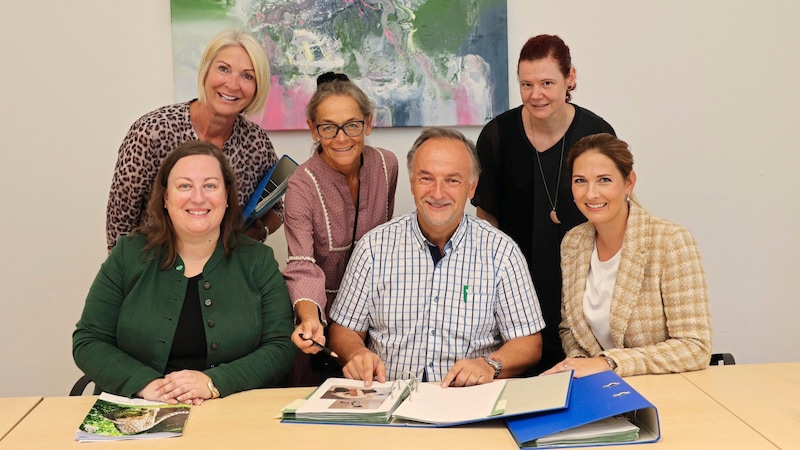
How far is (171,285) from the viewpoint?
7.36ft

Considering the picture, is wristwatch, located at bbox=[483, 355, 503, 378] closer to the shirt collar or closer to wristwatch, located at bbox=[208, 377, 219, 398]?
the shirt collar

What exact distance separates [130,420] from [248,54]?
133 centimetres

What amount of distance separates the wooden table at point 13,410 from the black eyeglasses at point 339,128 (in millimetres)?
1115

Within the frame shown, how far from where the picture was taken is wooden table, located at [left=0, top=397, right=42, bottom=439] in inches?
73.4

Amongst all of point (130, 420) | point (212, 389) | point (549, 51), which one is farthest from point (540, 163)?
point (130, 420)

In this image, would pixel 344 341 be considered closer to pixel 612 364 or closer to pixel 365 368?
pixel 365 368

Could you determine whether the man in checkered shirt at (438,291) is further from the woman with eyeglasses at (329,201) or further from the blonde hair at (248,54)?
the blonde hair at (248,54)

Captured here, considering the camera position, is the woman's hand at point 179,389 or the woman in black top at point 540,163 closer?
the woman's hand at point 179,389

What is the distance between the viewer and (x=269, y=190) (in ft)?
9.00

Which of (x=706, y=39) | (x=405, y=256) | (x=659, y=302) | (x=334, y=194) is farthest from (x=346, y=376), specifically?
(x=706, y=39)

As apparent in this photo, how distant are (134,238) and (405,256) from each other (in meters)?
0.81

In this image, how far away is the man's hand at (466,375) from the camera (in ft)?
6.86

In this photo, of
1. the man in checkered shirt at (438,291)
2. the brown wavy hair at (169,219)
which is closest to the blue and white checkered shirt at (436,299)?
the man in checkered shirt at (438,291)

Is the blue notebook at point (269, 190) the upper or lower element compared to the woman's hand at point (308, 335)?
upper
